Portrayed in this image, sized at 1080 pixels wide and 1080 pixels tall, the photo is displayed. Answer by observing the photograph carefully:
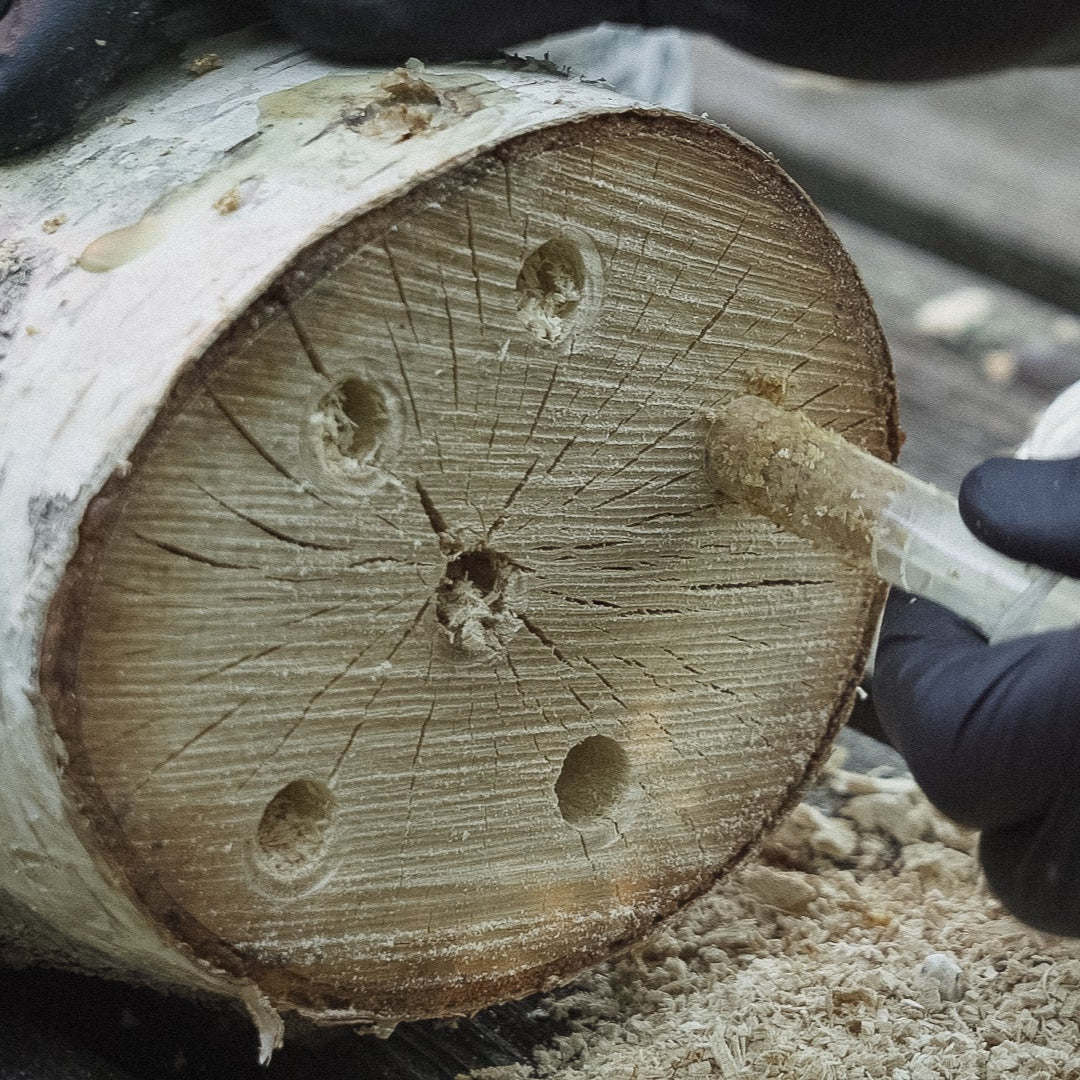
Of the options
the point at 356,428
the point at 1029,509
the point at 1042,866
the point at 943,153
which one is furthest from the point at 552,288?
the point at 943,153

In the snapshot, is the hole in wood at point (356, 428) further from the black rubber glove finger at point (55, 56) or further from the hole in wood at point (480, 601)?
the black rubber glove finger at point (55, 56)

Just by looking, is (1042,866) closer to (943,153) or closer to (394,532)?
(394,532)

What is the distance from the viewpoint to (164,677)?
0.95 m

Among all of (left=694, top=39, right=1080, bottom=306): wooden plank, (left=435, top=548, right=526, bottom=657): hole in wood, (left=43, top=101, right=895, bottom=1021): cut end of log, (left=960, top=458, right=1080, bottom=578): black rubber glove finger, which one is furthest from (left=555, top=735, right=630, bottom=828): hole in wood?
(left=694, top=39, right=1080, bottom=306): wooden plank

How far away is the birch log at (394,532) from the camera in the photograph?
93cm

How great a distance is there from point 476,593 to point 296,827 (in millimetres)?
224

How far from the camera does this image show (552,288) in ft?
3.52

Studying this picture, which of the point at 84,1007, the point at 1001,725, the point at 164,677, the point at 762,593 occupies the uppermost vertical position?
the point at 164,677

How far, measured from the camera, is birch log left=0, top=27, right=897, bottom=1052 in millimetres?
928

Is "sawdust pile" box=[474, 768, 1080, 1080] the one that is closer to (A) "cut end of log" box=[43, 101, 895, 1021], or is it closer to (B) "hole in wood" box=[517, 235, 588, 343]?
(A) "cut end of log" box=[43, 101, 895, 1021]

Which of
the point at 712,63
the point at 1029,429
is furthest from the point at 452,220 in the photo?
the point at 712,63

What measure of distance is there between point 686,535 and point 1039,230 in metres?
1.94

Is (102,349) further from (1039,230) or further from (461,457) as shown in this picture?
(1039,230)

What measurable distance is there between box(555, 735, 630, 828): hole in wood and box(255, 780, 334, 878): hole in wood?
0.23 metres
